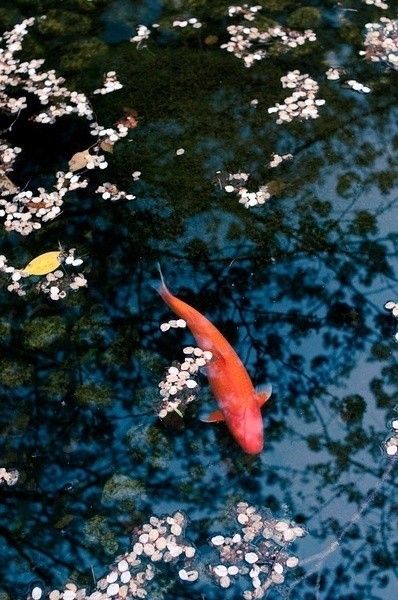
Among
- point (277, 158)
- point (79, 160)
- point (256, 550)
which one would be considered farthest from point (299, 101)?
point (256, 550)

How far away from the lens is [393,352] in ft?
12.3

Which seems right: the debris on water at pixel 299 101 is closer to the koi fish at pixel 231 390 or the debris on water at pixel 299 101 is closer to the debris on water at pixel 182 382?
the koi fish at pixel 231 390

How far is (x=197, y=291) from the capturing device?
13.6 ft

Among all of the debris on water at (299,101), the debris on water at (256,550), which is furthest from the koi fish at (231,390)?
the debris on water at (299,101)

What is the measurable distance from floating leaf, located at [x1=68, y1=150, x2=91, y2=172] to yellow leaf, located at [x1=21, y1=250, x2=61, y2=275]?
0.80m

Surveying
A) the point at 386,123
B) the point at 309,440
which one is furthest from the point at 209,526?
the point at 386,123

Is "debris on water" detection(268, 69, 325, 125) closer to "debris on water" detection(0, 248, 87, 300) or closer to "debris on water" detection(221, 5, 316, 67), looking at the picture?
"debris on water" detection(221, 5, 316, 67)

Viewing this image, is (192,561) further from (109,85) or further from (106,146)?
(109,85)

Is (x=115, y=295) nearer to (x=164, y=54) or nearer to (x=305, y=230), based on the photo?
(x=305, y=230)

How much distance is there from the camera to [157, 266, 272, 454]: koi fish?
345 centimetres

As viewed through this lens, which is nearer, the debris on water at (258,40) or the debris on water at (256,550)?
the debris on water at (256,550)

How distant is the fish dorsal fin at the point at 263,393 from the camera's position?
3.61 metres

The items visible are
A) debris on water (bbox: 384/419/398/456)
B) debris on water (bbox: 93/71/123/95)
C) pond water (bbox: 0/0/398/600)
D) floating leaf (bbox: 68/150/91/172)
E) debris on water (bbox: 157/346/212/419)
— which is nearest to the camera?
pond water (bbox: 0/0/398/600)

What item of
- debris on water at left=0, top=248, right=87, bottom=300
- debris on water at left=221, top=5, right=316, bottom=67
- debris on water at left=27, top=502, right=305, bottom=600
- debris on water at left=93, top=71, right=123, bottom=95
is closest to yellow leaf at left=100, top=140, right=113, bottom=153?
debris on water at left=93, top=71, right=123, bottom=95
